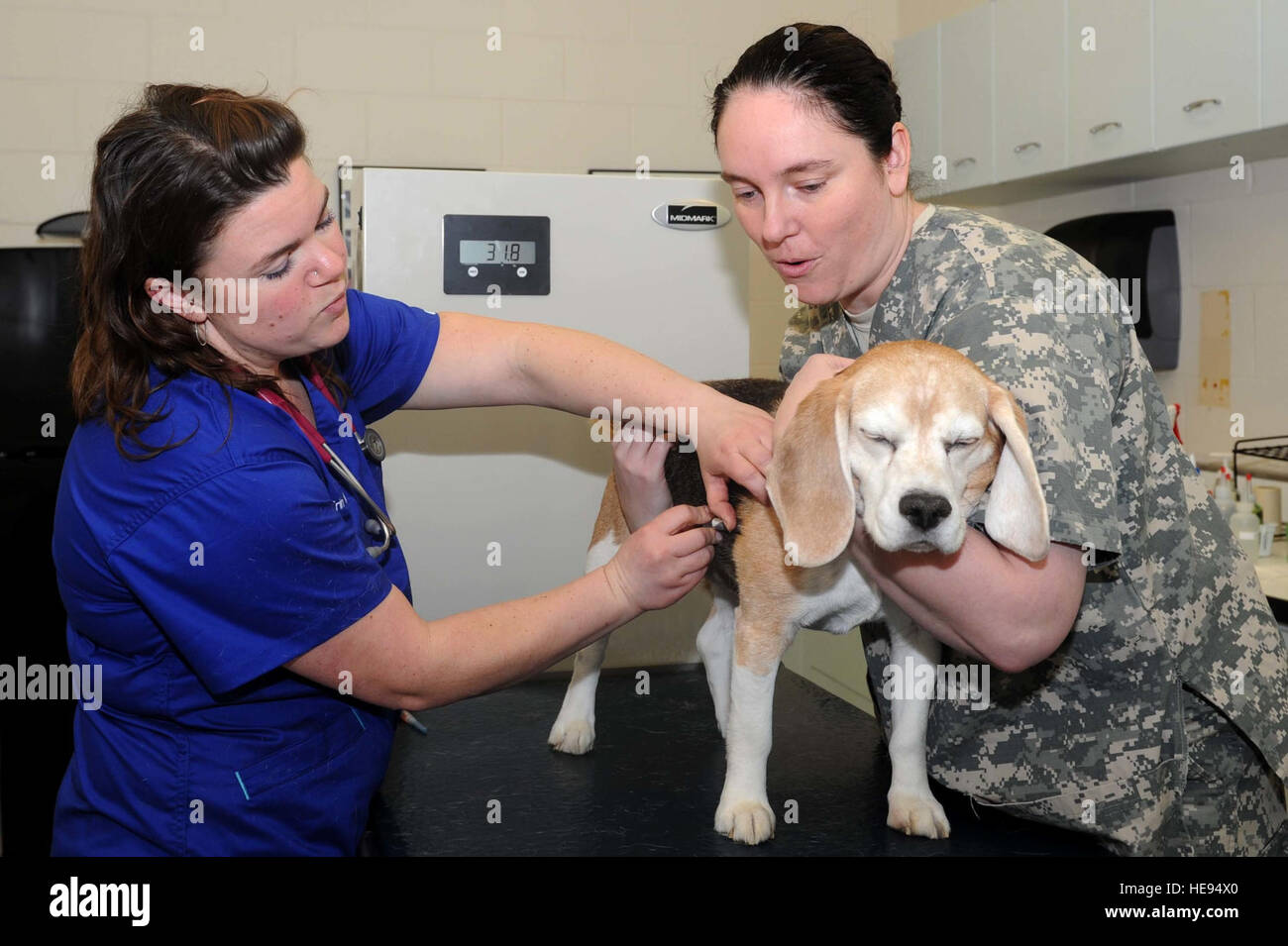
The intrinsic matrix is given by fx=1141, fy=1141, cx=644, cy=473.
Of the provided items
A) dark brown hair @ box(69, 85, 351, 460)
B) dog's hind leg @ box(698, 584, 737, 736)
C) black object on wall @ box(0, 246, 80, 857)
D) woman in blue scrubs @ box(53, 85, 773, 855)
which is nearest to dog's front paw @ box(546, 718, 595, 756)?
dog's hind leg @ box(698, 584, 737, 736)

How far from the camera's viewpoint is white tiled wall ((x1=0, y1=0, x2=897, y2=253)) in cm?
374

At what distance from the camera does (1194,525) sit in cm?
142

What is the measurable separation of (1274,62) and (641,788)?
2.14 meters

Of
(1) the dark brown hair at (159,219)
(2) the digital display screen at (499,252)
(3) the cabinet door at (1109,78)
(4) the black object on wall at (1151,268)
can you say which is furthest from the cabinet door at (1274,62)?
(1) the dark brown hair at (159,219)

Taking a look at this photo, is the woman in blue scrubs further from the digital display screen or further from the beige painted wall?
the beige painted wall

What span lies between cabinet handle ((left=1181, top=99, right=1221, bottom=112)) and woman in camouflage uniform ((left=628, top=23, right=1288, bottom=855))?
64.7 inches

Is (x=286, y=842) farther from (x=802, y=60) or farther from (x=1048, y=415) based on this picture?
(x=802, y=60)

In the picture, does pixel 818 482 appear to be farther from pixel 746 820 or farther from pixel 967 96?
pixel 967 96

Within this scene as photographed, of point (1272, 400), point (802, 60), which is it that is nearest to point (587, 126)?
point (1272, 400)

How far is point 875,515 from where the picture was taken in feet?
3.94

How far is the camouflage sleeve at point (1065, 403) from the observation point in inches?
45.4

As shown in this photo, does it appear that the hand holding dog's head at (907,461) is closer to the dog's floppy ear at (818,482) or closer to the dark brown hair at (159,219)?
the dog's floppy ear at (818,482)
